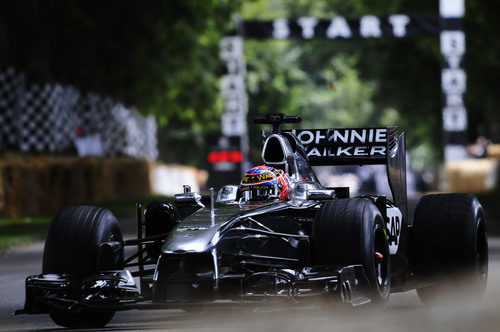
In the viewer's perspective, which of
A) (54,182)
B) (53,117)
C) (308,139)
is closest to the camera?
(308,139)

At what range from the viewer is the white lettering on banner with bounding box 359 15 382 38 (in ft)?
145

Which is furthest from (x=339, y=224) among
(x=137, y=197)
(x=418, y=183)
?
(x=418, y=183)

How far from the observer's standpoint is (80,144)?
112 feet

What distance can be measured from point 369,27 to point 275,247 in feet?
115

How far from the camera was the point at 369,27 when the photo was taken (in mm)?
44375

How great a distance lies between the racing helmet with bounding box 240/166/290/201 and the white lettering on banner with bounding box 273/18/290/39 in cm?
3466

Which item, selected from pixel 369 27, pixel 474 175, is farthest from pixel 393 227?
pixel 369 27

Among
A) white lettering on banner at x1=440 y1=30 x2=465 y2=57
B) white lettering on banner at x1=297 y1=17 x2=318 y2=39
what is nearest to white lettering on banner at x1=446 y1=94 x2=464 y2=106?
white lettering on banner at x1=440 y1=30 x2=465 y2=57

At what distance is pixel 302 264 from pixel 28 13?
2320cm

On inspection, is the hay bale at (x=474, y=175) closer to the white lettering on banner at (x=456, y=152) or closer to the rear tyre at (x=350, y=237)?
the white lettering on banner at (x=456, y=152)

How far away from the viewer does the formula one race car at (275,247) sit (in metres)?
8.84

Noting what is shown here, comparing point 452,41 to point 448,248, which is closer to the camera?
point 448,248

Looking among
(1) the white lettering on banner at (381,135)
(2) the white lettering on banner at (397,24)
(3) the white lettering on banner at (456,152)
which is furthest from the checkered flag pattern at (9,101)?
(1) the white lettering on banner at (381,135)

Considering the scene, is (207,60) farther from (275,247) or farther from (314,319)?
(314,319)
